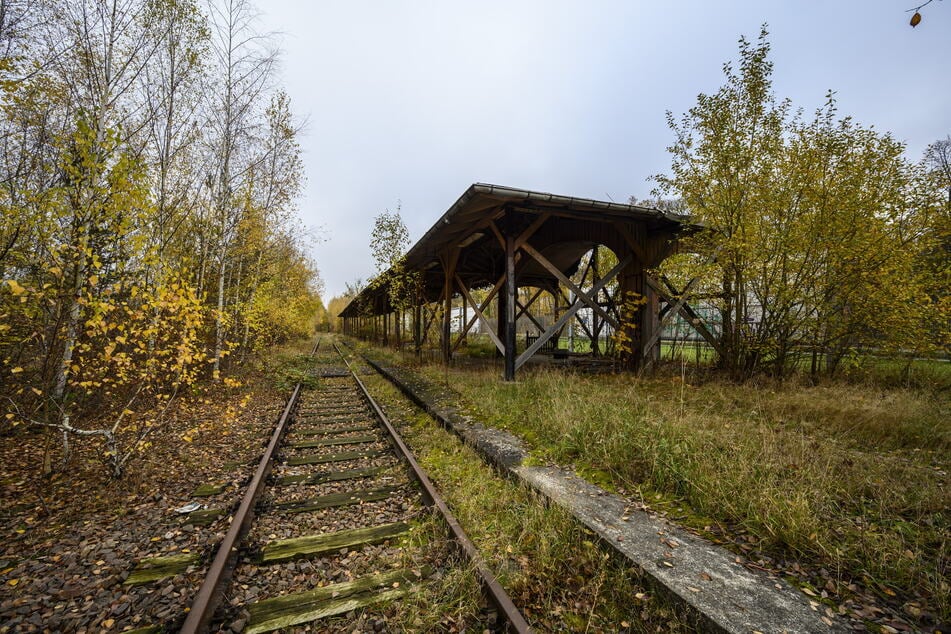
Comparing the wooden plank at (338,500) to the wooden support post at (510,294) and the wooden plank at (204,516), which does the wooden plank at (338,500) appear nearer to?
the wooden plank at (204,516)

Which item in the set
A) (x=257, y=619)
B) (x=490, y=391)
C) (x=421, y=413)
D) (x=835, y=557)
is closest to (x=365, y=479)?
(x=257, y=619)

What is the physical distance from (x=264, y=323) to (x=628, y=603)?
12424mm

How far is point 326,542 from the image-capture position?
2723 mm

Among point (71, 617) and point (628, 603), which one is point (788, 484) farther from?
point (71, 617)

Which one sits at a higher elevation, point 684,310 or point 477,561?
point 684,310

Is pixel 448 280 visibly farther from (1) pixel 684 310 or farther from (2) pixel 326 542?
(2) pixel 326 542

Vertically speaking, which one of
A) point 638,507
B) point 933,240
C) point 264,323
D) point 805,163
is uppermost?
point 805,163

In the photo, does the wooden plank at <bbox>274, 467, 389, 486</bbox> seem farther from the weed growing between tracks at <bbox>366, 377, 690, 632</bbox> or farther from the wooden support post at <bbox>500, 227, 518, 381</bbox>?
the wooden support post at <bbox>500, 227, 518, 381</bbox>

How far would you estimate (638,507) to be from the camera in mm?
2947

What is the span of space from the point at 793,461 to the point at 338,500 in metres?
4.23

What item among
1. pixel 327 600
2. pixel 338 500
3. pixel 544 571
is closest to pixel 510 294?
pixel 338 500

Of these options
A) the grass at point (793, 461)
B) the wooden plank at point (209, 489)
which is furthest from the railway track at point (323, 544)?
the grass at point (793, 461)

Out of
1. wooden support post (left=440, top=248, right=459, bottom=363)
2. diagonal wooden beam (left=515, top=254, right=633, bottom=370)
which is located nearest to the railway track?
diagonal wooden beam (left=515, top=254, right=633, bottom=370)

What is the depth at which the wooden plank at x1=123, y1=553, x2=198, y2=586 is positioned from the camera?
2.31 m
